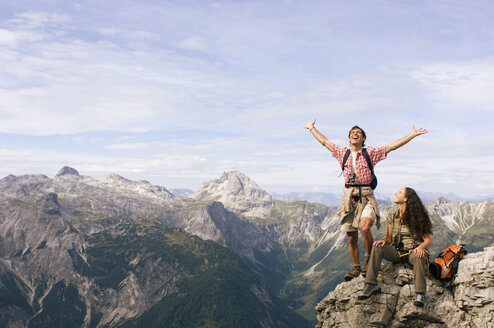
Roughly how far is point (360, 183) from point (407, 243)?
4002 mm

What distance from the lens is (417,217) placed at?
1939cm

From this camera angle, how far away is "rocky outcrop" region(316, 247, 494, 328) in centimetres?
1791

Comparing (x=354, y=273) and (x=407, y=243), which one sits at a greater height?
(x=407, y=243)

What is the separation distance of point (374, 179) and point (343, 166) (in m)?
1.71

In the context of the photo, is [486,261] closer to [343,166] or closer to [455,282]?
[455,282]

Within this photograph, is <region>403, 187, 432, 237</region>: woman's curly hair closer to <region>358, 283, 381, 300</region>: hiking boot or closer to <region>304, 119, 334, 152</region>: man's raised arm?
<region>358, 283, 381, 300</region>: hiking boot

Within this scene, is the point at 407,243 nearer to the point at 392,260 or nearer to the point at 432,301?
the point at 392,260

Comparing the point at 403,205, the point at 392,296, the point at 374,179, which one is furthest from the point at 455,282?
the point at 374,179

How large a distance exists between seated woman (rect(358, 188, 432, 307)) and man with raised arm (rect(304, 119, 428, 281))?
91cm

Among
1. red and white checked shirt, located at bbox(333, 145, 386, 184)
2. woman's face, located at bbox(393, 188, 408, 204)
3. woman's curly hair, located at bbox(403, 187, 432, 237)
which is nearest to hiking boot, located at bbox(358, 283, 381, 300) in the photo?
woman's curly hair, located at bbox(403, 187, 432, 237)

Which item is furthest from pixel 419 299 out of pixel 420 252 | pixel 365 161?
pixel 365 161

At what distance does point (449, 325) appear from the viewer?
18312mm

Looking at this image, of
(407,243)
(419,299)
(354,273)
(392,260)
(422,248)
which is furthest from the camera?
(354,273)

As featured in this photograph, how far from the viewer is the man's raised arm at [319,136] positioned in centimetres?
2116
